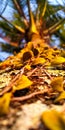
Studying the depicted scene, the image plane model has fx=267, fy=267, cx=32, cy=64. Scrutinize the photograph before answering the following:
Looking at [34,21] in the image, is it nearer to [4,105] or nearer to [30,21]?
[30,21]

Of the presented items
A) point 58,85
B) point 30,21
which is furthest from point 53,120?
point 30,21

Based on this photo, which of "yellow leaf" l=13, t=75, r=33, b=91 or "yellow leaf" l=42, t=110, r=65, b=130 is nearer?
"yellow leaf" l=42, t=110, r=65, b=130

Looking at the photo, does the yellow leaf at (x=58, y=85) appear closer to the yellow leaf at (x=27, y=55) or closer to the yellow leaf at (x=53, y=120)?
the yellow leaf at (x=53, y=120)

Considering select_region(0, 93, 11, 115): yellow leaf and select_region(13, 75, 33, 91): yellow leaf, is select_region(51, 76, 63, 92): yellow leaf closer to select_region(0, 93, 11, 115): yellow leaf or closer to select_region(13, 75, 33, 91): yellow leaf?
select_region(13, 75, 33, 91): yellow leaf

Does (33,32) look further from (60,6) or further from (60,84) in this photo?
(60,84)

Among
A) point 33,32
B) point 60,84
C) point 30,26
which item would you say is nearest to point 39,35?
point 33,32

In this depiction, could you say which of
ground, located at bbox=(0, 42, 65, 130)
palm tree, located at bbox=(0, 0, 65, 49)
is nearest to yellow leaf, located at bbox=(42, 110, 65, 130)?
ground, located at bbox=(0, 42, 65, 130)
